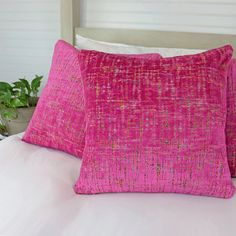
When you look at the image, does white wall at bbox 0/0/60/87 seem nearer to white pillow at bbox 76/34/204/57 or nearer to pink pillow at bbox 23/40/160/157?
white pillow at bbox 76/34/204/57

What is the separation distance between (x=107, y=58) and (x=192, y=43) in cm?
69

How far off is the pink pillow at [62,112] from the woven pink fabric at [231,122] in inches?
12.2

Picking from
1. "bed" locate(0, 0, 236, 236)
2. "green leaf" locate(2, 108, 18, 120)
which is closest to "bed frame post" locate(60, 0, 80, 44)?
"green leaf" locate(2, 108, 18, 120)

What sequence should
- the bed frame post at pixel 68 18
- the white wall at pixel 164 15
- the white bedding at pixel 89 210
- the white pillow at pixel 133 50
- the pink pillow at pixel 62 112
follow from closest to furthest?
1. the white bedding at pixel 89 210
2. the pink pillow at pixel 62 112
3. the white pillow at pixel 133 50
4. the white wall at pixel 164 15
5. the bed frame post at pixel 68 18

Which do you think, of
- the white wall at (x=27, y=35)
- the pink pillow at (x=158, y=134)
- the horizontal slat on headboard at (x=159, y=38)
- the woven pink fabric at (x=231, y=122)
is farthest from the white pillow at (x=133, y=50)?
the white wall at (x=27, y=35)

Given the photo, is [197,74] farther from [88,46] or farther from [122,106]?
[88,46]

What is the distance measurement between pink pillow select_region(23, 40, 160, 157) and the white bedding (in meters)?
0.14

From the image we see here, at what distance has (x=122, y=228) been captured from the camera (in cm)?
83

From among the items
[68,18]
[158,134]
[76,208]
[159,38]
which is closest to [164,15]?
[159,38]

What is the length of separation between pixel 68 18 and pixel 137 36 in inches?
16.2

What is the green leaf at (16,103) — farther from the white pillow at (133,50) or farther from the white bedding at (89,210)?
the white bedding at (89,210)

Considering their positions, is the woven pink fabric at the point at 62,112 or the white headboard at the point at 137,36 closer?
the woven pink fabric at the point at 62,112

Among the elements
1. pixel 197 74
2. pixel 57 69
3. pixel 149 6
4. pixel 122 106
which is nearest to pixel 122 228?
pixel 122 106

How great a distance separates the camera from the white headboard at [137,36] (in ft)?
5.19
